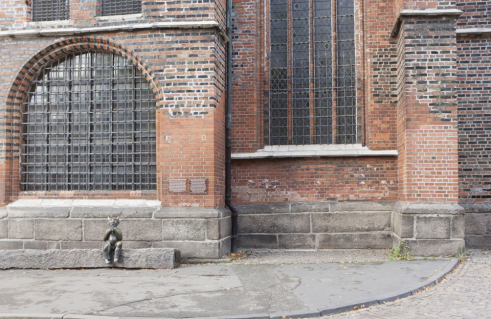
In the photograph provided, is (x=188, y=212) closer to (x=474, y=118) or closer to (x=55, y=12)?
(x=55, y=12)

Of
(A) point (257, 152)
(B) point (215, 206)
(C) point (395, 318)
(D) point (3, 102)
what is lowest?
(C) point (395, 318)

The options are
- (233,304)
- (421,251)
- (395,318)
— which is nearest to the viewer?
→ (395,318)

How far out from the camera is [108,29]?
9836mm

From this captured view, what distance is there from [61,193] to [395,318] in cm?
740

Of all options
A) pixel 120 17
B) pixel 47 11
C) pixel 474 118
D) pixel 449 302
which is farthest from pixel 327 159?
pixel 47 11

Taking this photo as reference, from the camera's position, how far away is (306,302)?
629cm

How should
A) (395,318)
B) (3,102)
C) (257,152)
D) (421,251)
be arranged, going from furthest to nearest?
1. (257,152)
2. (3,102)
3. (421,251)
4. (395,318)

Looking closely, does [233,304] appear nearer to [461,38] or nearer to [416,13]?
[416,13]

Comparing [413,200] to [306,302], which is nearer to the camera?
[306,302]

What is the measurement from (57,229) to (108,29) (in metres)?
4.30

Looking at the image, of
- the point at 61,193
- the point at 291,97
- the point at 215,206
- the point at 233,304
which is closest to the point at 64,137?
the point at 61,193

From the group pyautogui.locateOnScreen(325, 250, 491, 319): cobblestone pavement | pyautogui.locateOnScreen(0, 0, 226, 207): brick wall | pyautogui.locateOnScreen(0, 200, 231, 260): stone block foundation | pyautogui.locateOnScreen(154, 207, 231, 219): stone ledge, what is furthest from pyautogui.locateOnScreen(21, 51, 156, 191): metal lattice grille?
pyautogui.locateOnScreen(325, 250, 491, 319): cobblestone pavement

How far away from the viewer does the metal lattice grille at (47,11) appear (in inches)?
409

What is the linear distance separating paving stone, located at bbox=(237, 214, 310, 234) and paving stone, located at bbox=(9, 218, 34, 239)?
4407mm
